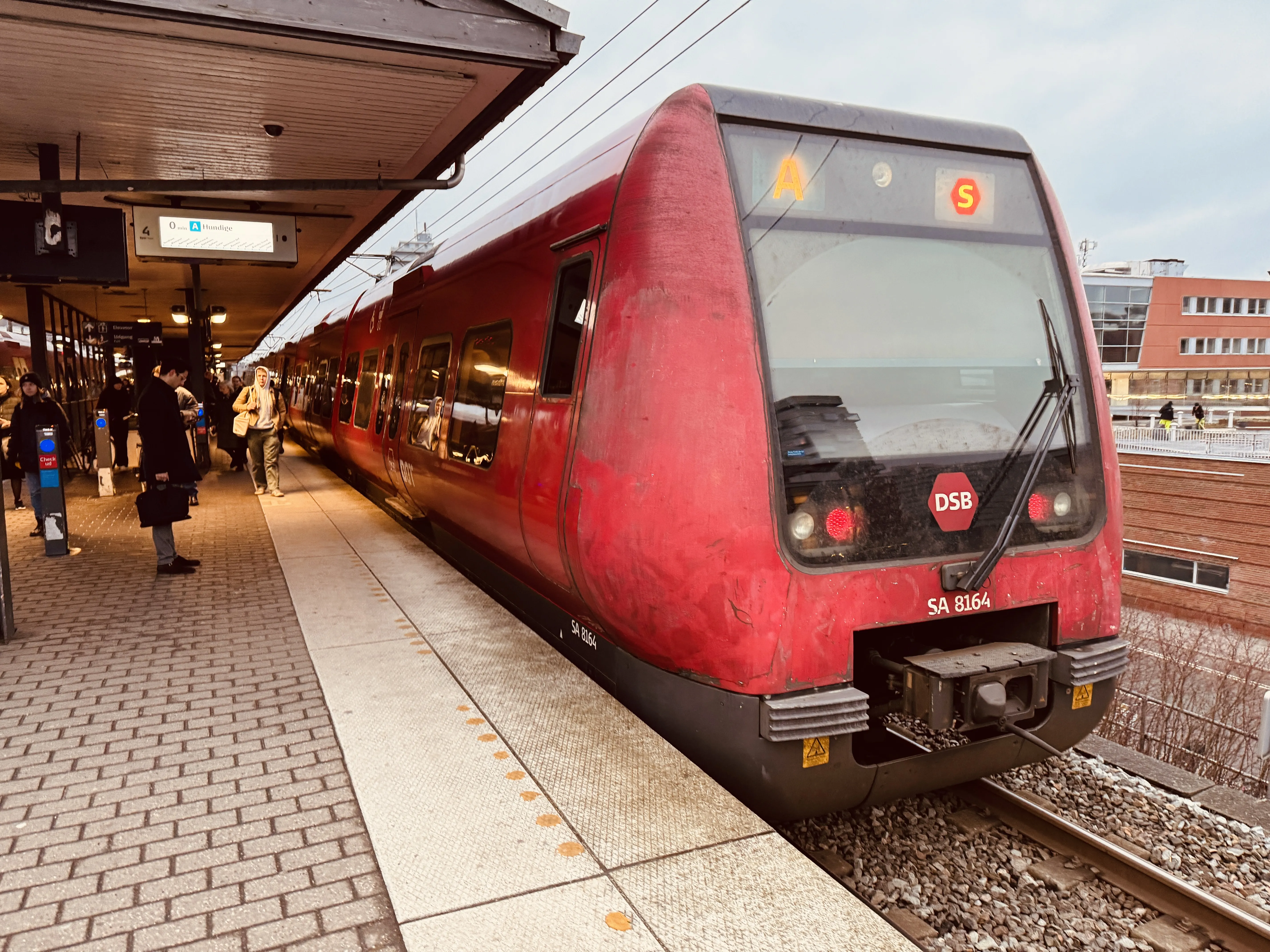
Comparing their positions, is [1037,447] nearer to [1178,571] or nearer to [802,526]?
[802,526]

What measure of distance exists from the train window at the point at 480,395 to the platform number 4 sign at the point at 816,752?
254 cm

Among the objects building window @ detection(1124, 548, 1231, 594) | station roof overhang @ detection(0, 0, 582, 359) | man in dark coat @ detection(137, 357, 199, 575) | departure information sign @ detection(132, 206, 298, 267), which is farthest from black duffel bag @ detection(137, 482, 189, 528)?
building window @ detection(1124, 548, 1231, 594)

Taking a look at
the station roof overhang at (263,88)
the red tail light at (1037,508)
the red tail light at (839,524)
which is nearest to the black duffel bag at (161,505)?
the station roof overhang at (263,88)

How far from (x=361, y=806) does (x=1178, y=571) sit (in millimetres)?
28783

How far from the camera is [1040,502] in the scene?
363 centimetres

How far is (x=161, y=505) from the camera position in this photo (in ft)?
22.9

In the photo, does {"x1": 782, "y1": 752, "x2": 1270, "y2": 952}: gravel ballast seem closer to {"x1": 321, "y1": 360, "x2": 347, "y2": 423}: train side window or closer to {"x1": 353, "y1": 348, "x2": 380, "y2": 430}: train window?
{"x1": 353, "y1": 348, "x2": 380, "y2": 430}: train window

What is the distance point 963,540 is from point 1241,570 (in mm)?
25517

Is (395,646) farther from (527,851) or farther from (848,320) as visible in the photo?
(848,320)

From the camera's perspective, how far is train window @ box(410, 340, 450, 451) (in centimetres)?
642

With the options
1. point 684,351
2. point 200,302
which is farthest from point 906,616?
point 200,302

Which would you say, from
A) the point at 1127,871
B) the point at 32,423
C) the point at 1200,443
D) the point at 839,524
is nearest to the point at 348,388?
the point at 32,423

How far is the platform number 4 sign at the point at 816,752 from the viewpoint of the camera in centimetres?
318

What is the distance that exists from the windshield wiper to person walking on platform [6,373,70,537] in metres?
8.48
